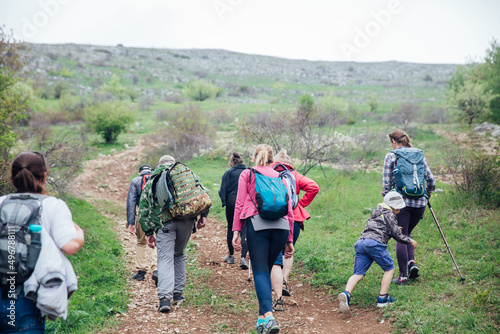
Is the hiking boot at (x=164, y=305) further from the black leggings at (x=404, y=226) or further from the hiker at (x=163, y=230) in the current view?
the black leggings at (x=404, y=226)

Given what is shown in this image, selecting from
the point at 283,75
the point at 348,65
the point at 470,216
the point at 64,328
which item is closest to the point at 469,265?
the point at 470,216

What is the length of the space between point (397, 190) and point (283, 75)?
75.3 metres

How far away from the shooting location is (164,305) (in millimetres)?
5098

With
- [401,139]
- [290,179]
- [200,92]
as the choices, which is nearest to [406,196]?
[401,139]

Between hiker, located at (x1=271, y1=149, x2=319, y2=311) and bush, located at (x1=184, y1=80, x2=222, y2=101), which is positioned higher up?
bush, located at (x1=184, y1=80, x2=222, y2=101)

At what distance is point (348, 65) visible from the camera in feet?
298

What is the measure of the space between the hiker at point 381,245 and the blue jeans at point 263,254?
1.24 metres

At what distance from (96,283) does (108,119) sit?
1634cm

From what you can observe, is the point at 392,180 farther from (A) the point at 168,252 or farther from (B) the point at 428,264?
(A) the point at 168,252

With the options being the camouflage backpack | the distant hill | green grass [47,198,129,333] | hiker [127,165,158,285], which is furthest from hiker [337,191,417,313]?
the distant hill

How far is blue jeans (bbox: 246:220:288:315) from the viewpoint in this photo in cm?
426

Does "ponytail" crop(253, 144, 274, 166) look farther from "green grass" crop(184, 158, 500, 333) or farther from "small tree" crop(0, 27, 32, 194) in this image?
"small tree" crop(0, 27, 32, 194)

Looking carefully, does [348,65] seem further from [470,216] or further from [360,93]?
[470,216]

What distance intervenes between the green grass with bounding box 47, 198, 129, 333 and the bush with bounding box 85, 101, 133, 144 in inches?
479
